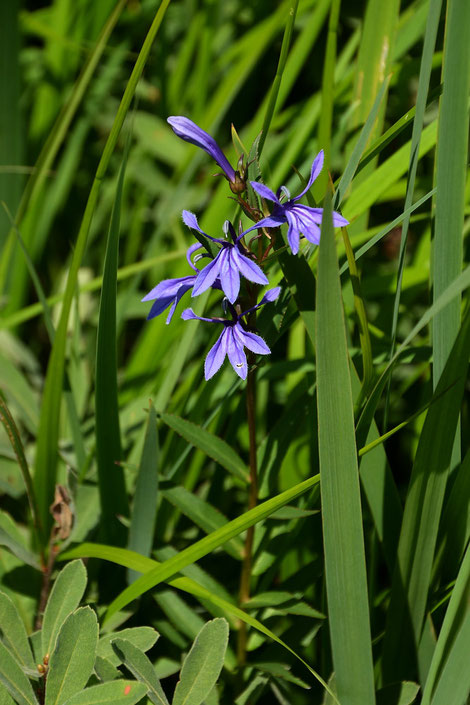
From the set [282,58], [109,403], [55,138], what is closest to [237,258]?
[282,58]

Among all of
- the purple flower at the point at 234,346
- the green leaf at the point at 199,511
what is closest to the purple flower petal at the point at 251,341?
the purple flower at the point at 234,346

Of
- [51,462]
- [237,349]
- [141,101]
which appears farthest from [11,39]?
[237,349]

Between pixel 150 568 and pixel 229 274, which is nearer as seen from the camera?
pixel 229 274

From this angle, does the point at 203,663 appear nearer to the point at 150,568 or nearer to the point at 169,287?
the point at 150,568

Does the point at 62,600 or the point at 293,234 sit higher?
the point at 293,234

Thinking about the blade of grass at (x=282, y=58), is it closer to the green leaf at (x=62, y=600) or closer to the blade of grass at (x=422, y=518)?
the blade of grass at (x=422, y=518)

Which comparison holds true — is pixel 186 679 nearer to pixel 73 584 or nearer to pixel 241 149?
pixel 73 584
